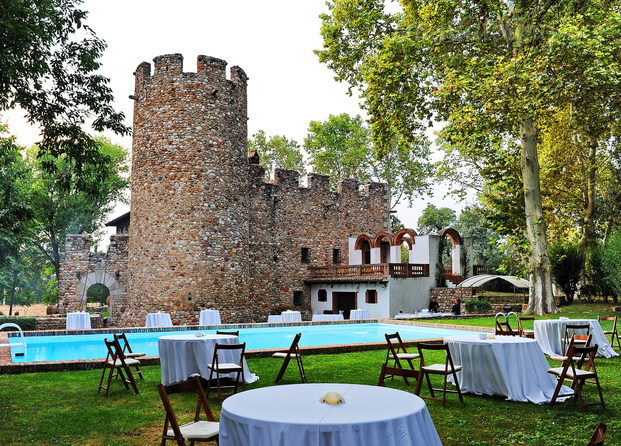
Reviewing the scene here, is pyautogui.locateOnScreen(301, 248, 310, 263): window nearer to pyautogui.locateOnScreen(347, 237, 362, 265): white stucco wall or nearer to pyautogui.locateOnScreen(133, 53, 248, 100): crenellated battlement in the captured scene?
pyautogui.locateOnScreen(347, 237, 362, 265): white stucco wall

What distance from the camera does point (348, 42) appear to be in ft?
61.6

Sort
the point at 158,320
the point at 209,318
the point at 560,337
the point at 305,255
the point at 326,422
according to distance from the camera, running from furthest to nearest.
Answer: the point at 305,255 → the point at 209,318 → the point at 158,320 → the point at 560,337 → the point at 326,422

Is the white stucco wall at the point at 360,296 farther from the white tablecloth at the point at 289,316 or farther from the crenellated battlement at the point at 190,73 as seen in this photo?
the crenellated battlement at the point at 190,73

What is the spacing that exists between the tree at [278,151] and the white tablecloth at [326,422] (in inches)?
1388

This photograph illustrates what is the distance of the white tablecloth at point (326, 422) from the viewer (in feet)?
10.2

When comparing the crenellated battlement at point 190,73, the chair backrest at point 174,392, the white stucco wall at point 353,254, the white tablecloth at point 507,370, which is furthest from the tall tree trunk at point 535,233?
the chair backrest at point 174,392

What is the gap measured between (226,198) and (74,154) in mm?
11880

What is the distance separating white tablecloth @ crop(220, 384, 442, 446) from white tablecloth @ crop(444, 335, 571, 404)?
11.4 feet

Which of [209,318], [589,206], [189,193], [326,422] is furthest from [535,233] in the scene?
[326,422]

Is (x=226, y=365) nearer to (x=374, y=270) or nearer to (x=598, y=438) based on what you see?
(x=598, y=438)

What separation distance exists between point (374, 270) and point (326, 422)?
21.7 metres

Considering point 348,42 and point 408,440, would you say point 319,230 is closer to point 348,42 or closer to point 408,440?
point 348,42

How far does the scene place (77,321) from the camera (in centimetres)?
1723

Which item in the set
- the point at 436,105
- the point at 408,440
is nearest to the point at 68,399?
the point at 408,440
